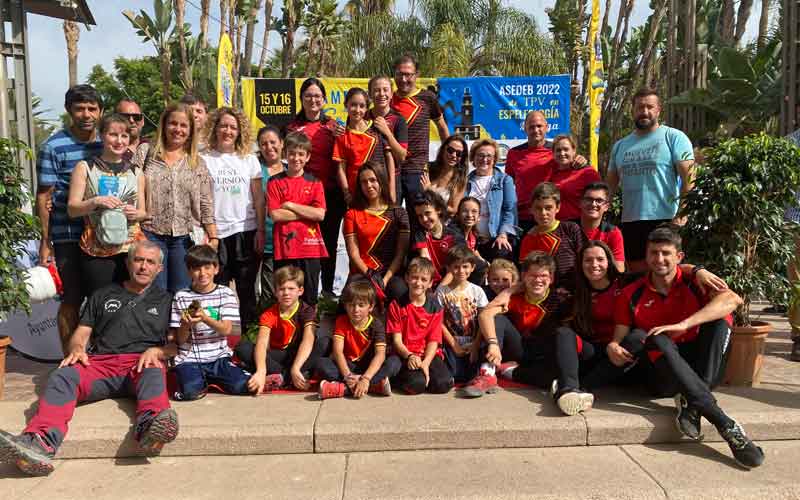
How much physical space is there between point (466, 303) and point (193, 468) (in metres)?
2.23

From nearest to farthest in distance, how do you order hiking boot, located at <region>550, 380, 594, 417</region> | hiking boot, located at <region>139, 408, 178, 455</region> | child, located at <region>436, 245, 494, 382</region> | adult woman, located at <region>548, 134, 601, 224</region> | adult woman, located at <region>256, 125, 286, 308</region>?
1. hiking boot, located at <region>139, 408, 178, 455</region>
2. hiking boot, located at <region>550, 380, 594, 417</region>
3. child, located at <region>436, 245, 494, 382</region>
4. adult woman, located at <region>256, 125, 286, 308</region>
5. adult woman, located at <region>548, 134, 601, 224</region>

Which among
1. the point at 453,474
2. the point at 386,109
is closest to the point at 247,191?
the point at 386,109

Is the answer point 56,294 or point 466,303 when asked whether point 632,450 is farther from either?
point 56,294

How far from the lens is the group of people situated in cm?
417

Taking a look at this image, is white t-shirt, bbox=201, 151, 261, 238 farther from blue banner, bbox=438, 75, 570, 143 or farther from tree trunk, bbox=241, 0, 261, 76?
tree trunk, bbox=241, 0, 261, 76

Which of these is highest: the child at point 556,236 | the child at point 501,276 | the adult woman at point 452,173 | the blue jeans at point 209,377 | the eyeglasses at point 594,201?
the adult woman at point 452,173

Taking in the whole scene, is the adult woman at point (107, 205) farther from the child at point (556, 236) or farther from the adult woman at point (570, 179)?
the adult woman at point (570, 179)

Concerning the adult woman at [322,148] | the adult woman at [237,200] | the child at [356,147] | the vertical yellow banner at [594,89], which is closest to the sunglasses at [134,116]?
the adult woman at [237,200]

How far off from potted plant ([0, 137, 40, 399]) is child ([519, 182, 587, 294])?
3551 millimetres

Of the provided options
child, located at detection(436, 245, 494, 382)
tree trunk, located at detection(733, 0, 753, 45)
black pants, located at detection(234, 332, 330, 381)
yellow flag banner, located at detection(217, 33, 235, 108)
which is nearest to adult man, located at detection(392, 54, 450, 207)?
child, located at detection(436, 245, 494, 382)

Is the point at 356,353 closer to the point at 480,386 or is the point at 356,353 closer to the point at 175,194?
the point at 480,386

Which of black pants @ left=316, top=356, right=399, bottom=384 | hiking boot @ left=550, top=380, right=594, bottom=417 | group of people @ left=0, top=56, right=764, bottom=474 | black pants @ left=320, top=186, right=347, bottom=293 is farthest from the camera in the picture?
black pants @ left=320, top=186, right=347, bottom=293

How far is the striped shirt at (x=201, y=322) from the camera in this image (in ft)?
14.5

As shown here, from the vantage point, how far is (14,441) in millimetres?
3439
